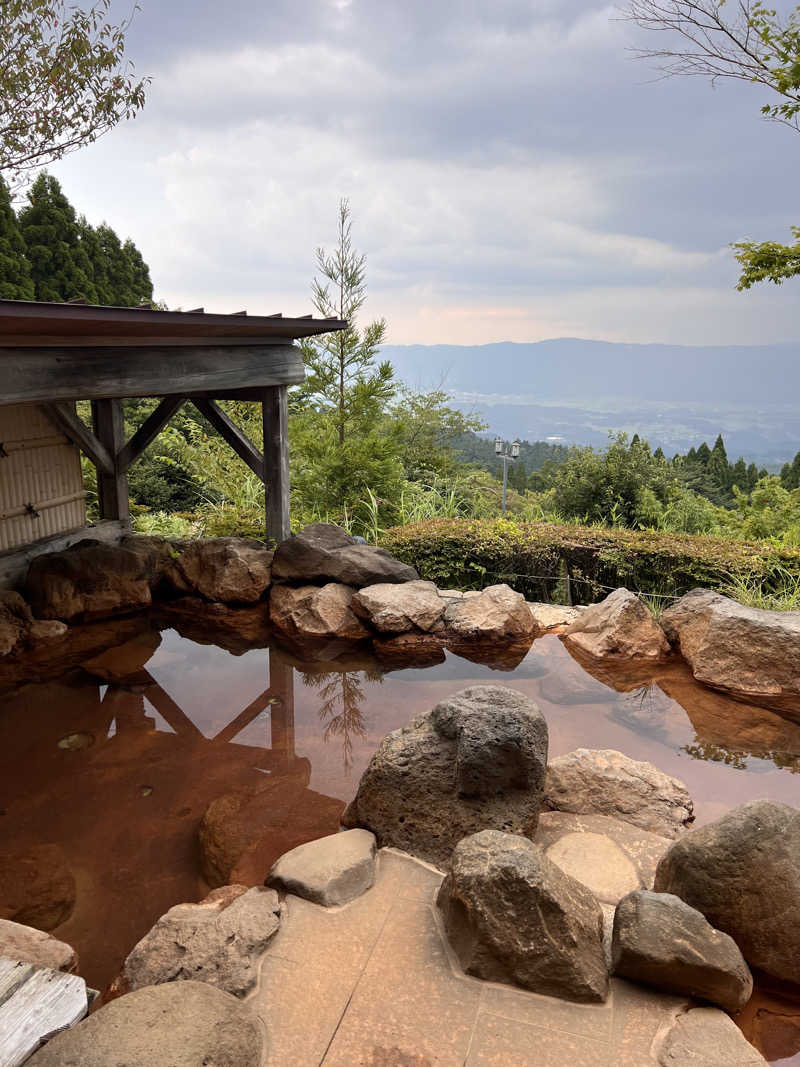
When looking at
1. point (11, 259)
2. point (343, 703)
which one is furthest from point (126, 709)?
point (11, 259)

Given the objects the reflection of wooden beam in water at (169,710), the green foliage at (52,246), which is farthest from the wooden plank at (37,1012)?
the green foliage at (52,246)

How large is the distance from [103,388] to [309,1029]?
4059 mm

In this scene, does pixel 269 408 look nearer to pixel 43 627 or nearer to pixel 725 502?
pixel 43 627

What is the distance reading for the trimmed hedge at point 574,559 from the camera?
6.41 metres

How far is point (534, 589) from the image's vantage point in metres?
7.12

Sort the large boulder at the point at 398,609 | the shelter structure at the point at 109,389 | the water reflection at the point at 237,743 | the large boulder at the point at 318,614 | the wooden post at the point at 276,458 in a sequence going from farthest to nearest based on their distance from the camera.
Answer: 1. the wooden post at the point at 276,458
2. the large boulder at the point at 318,614
3. the large boulder at the point at 398,609
4. the shelter structure at the point at 109,389
5. the water reflection at the point at 237,743

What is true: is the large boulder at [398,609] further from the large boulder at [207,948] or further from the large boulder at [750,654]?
the large boulder at [207,948]

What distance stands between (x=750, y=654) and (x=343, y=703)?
3181 millimetres

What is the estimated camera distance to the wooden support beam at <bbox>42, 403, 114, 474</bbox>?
23.7ft

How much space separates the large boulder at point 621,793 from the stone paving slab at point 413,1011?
3.94 feet

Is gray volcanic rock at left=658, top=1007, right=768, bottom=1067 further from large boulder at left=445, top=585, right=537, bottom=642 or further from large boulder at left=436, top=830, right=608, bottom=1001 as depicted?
large boulder at left=445, top=585, right=537, bottom=642

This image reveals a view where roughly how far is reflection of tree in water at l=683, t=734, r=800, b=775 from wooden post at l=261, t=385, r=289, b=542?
14.9ft

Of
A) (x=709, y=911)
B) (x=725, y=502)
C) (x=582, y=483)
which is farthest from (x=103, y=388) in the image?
(x=725, y=502)

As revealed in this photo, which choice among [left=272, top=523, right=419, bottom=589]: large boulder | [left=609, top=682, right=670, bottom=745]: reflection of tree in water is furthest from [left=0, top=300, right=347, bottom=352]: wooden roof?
[left=609, top=682, right=670, bottom=745]: reflection of tree in water
